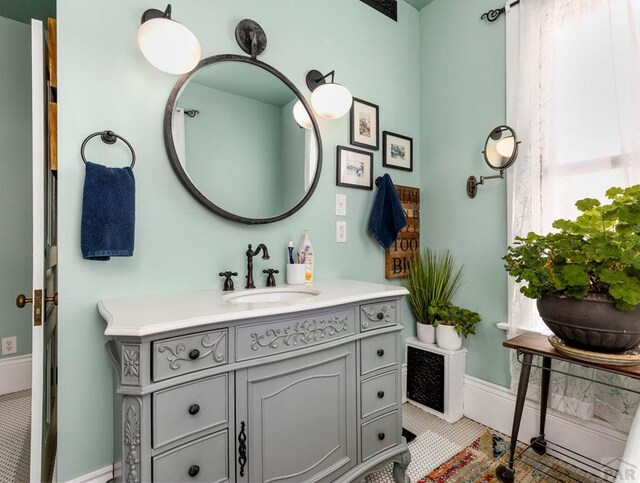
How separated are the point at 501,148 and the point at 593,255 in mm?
869

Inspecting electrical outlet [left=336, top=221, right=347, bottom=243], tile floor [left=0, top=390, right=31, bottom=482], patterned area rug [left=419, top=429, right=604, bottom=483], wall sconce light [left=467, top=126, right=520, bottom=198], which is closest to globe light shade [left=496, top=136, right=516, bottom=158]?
wall sconce light [left=467, top=126, right=520, bottom=198]

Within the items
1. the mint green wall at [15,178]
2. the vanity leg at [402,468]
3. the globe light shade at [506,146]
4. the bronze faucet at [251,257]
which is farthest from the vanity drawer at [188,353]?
the mint green wall at [15,178]

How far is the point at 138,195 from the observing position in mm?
1385

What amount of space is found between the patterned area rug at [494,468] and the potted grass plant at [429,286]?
2.10 feet

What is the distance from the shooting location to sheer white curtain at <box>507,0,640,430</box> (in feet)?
4.88

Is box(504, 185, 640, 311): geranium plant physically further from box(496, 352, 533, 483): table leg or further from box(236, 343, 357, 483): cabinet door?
box(236, 343, 357, 483): cabinet door

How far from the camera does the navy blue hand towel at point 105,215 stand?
4.00 feet

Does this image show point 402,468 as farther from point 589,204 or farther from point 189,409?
point 589,204

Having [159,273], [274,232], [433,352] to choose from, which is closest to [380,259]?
[433,352]

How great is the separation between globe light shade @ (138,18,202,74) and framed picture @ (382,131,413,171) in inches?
50.4

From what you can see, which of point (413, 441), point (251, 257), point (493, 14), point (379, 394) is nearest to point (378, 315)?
point (379, 394)

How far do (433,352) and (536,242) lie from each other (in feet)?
3.38

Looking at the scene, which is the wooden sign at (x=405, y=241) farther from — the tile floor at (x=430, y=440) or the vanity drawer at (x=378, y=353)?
the tile floor at (x=430, y=440)

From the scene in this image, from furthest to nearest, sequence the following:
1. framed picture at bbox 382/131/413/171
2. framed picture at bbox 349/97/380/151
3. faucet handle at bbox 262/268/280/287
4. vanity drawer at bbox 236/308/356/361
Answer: framed picture at bbox 382/131/413/171 → framed picture at bbox 349/97/380/151 → faucet handle at bbox 262/268/280/287 → vanity drawer at bbox 236/308/356/361
